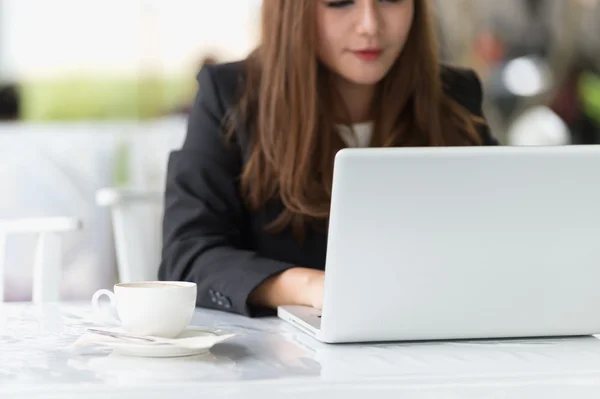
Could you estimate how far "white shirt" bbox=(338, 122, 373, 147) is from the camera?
5.86 feet

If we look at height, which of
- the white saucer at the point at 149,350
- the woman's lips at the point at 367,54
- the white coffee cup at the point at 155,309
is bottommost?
the white saucer at the point at 149,350

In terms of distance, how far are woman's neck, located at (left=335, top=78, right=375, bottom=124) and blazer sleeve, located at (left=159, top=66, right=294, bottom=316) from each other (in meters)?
0.23

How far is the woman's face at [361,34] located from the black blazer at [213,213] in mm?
201

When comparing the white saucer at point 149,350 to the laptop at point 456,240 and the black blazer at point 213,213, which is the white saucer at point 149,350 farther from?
the black blazer at point 213,213

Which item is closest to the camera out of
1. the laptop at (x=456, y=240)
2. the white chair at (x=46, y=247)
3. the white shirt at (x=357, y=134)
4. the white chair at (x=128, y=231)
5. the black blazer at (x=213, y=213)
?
the laptop at (x=456, y=240)

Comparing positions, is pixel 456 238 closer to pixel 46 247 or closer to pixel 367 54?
pixel 367 54

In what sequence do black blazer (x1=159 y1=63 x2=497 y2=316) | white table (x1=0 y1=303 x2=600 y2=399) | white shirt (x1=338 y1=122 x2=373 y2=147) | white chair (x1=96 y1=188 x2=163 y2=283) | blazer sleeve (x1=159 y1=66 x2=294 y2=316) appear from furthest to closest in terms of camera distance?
white chair (x1=96 y1=188 x2=163 y2=283) < white shirt (x1=338 y1=122 x2=373 y2=147) < black blazer (x1=159 y1=63 x2=497 y2=316) < blazer sleeve (x1=159 y1=66 x2=294 y2=316) < white table (x1=0 y1=303 x2=600 y2=399)

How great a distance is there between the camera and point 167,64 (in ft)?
13.9

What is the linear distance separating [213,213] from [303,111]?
247 mm

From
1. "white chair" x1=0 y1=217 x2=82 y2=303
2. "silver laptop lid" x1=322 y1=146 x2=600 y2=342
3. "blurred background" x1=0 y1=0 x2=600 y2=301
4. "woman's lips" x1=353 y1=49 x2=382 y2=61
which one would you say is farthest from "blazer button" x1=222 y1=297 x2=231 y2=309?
"blurred background" x1=0 y1=0 x2=600 y2=301

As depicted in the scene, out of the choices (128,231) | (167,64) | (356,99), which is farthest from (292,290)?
(167,64)

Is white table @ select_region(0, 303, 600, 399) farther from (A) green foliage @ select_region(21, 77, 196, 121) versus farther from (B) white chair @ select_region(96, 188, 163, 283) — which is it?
(A) green foliage @ select_region(21, 77, 196, 121)

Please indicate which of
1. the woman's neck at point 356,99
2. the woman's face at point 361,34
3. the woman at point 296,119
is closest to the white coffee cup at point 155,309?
the woman at point 296,119

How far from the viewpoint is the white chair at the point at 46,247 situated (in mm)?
1647
